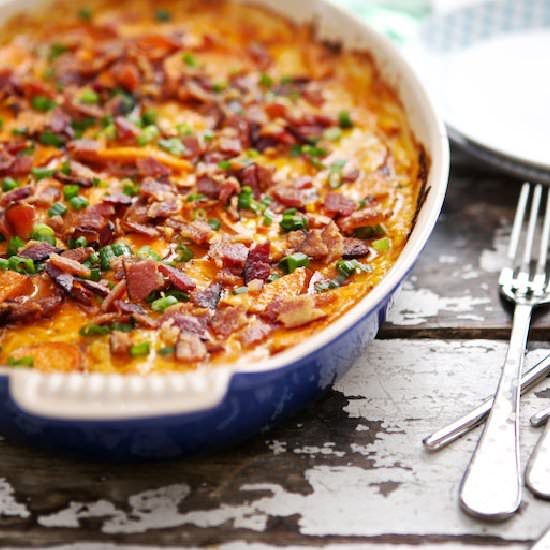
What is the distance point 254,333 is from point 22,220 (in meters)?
0.91

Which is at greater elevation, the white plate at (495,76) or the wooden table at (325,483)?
the white plate at (495,76)

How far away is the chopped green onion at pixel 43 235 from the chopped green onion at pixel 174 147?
1.98ft

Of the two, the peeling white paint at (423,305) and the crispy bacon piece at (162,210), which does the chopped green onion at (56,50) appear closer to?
the crispy bacon piece at (162,210)

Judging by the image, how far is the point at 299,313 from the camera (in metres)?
2.40

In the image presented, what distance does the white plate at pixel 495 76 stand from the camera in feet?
10.7

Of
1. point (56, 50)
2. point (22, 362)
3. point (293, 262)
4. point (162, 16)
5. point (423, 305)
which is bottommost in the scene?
point (423, 305)

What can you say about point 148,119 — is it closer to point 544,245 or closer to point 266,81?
point 266,81

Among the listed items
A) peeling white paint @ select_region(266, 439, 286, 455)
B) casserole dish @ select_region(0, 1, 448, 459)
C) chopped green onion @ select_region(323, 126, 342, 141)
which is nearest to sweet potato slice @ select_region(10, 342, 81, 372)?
casserole dish @ select_region(0, 1, 448, 459)

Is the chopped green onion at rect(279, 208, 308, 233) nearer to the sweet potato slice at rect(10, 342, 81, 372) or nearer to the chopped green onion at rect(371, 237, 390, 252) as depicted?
the chopped green onion at rect(371, 237, 390, 252)

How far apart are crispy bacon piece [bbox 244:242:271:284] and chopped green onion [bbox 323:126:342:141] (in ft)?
2.40

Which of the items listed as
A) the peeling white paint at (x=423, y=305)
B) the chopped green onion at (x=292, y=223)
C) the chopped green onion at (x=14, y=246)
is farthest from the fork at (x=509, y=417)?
the chopped green onion at (x=14, y=246)

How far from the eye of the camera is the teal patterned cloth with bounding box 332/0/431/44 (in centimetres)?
399

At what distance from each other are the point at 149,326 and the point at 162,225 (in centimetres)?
54

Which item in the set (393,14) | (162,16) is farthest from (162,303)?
(393,14)
